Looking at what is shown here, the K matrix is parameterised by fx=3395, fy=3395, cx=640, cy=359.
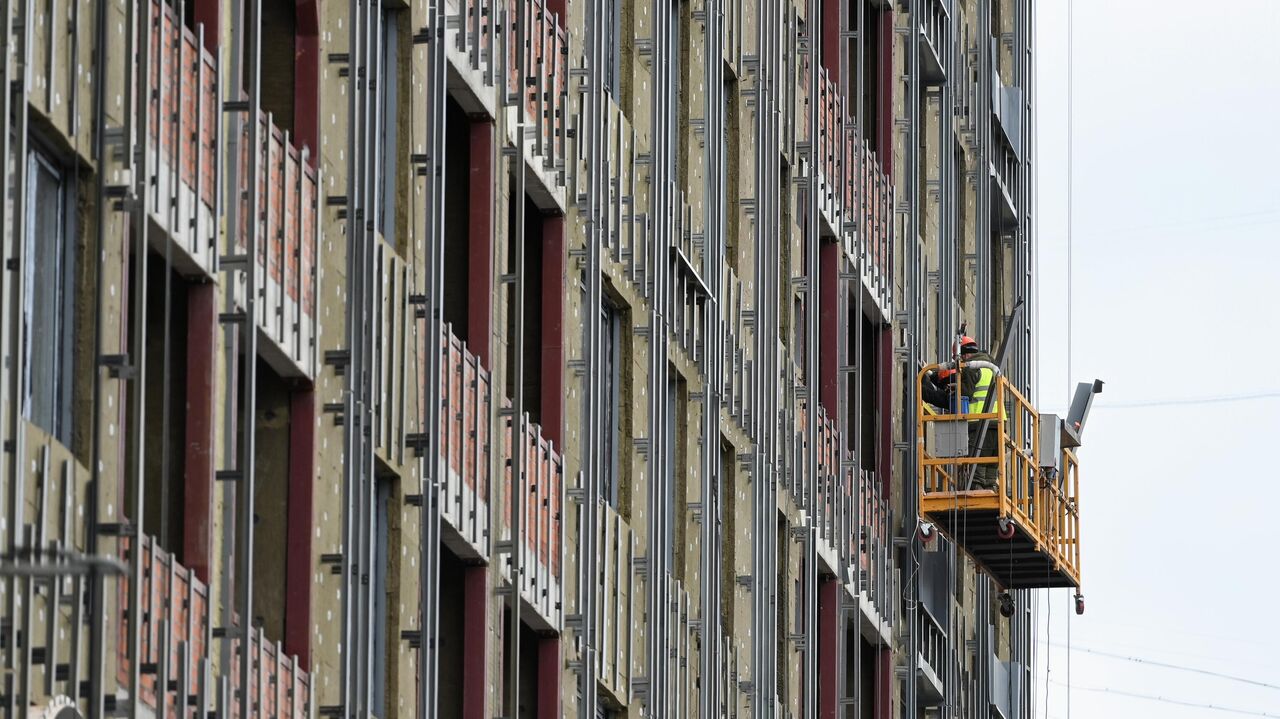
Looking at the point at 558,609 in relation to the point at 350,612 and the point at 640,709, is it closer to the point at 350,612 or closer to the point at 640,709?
the point at 640,709

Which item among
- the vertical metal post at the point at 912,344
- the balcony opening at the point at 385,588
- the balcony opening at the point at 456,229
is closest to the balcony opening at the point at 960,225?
the vertical metal post at the point at 912,344

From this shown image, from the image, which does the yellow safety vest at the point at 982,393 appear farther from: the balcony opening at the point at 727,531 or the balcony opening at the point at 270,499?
the balcony opening at the point at 270,499

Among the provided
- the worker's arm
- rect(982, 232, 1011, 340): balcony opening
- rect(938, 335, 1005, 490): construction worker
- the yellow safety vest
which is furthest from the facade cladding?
rect(982, 232, 1011, 340): balcony opening

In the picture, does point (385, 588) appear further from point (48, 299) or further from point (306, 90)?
point (48, 299)

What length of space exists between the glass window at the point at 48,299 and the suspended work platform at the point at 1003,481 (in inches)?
1177

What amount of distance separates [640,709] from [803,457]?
1039 cm

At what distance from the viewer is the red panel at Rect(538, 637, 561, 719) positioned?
3725cm

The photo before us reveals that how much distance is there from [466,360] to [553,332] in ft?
11.6

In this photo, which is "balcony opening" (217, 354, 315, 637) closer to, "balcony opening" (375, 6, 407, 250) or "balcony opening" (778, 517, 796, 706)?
"balcony opening" (375, 6, 407, 250)

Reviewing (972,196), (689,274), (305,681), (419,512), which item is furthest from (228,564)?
(972,196)

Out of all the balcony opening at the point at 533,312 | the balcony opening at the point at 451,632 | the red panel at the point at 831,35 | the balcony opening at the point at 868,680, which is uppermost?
the red panel at the point at 831,35

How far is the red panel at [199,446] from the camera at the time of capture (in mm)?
27797

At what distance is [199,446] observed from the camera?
28.0 metres

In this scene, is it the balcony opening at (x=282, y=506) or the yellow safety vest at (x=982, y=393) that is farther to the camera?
the yellow safety vest at (x=982, y=393)
